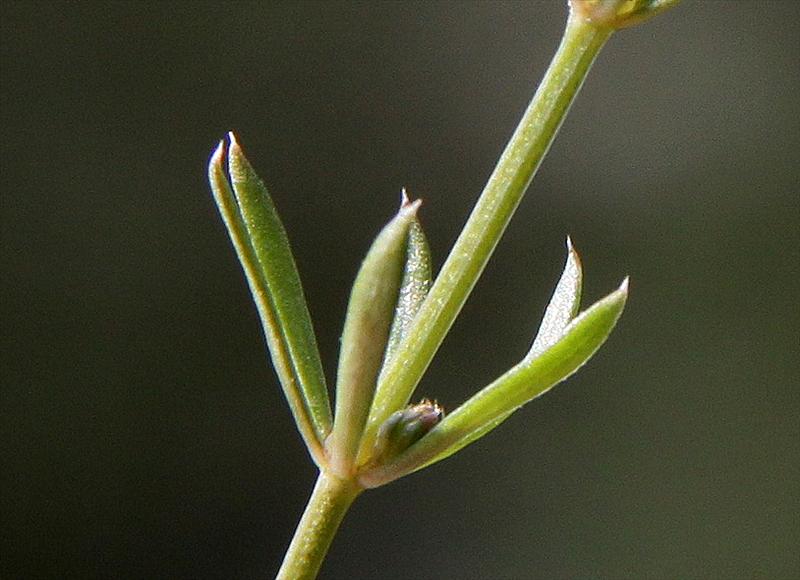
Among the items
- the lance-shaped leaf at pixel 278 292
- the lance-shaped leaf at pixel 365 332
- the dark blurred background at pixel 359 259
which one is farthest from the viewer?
the dark blurred background at pixel 359 259

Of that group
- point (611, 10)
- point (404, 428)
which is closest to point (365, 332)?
point (404, 428)

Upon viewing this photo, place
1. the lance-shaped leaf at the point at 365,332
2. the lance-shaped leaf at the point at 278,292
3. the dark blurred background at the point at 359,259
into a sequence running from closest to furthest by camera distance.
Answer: the lance-shaped leaf at the point at 365,332, the lance-shaped leaf at the point at 278,292, the dark blurred background at the point at 359,259

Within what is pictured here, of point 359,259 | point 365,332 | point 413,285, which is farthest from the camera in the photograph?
point 359,259

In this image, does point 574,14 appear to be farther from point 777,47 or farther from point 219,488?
point 777,47

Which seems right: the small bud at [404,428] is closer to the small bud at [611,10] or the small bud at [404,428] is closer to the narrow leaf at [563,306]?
the narrow leaf at [563,306]

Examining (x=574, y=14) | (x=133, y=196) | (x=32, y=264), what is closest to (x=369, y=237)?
(x=133, y=196)

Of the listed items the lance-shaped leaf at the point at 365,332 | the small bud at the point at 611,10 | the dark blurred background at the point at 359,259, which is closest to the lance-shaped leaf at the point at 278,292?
the lance-shaped leaf at the point at 365,332

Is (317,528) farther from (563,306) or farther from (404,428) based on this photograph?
(563,306)
